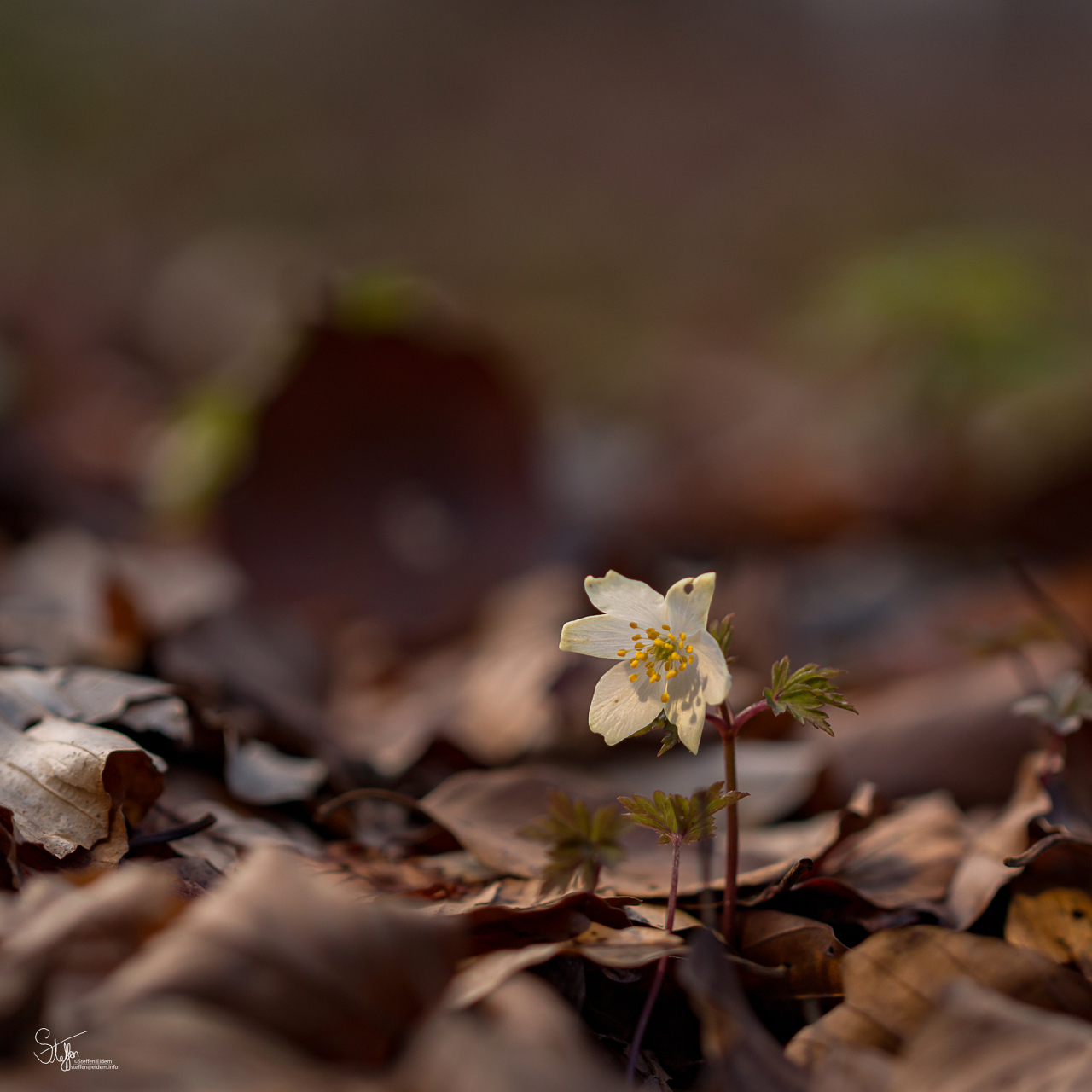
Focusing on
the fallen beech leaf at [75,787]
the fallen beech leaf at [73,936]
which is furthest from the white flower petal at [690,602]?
the fallen beech leaf at [75,787]

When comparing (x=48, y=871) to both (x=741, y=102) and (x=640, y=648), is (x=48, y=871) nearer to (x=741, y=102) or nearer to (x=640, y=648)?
(x=640, y=648)

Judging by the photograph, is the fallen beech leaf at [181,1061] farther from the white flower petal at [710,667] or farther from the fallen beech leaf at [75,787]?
the white flower petal at [710,667]

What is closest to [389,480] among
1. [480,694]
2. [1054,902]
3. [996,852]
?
[480,694]

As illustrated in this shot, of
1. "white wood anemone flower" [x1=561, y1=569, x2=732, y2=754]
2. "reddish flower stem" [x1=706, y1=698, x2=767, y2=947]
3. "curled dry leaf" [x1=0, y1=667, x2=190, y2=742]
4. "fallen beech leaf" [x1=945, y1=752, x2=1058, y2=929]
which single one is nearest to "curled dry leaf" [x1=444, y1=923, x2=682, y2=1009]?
"reddish flower stem" [x1=706, y1=698, x2=767, y2=947]

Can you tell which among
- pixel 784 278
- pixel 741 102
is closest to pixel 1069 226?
pixel 784 278

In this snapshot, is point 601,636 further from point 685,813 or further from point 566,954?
point 566,954

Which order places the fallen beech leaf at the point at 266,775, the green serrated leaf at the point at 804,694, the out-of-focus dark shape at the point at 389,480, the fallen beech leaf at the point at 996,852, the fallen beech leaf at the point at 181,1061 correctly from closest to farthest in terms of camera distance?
the fallen beech leaf at the point at 181,1061
the green serrated leaf at the point at 804,694
the fallen beech leaf at the point at 996,852
the fallen beech leaf at the point at 266,775
the out-of-focus dark shape at the point at 389,480

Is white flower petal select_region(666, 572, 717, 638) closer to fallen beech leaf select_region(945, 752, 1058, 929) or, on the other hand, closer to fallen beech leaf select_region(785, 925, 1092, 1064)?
fallen beech leaf select_region(785, 925, 1092, 1064)

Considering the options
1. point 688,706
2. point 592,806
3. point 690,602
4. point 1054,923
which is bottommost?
point 592,806
